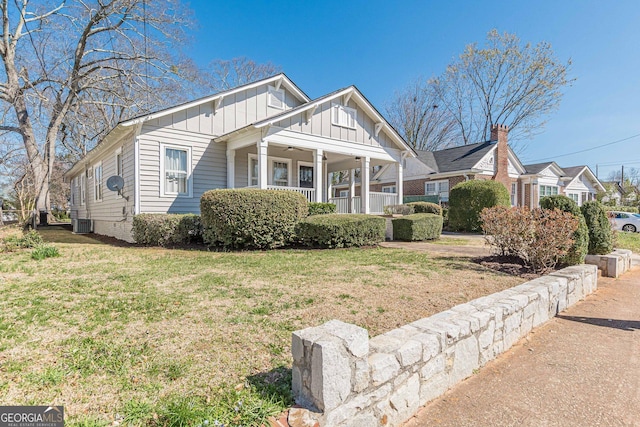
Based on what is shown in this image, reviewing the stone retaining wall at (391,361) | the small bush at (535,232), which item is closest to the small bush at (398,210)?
the small bush at (535,232)

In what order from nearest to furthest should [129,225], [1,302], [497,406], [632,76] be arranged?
[497,406] → [1,302] → [129,225] → [632,76]

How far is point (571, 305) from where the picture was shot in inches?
183

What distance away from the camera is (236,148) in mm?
11273

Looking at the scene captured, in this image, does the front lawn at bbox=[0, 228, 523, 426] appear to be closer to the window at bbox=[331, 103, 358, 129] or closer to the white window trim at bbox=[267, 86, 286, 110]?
the window at bbox=[331, 103, 358, 129]

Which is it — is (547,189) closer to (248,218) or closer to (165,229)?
(248,218)

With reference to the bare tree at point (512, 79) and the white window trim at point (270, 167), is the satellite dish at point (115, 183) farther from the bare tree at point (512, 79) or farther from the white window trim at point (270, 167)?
the bare tree at point (512, 79)

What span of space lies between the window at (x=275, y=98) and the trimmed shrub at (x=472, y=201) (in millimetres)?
9654

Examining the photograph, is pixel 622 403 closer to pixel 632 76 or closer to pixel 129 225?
pixel 129 225

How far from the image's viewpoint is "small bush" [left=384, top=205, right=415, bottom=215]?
1378cm

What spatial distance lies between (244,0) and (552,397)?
618 inches

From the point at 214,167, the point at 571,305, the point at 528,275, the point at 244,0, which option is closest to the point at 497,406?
the point at 571,305

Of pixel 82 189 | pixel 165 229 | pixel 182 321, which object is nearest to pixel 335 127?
pixel 165 229

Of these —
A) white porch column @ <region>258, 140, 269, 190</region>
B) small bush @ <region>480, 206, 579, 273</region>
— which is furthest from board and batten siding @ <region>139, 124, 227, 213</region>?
small bush @ <region>480, 206, 579, 273</region>

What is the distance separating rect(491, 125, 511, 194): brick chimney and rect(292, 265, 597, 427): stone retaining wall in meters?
20.7
